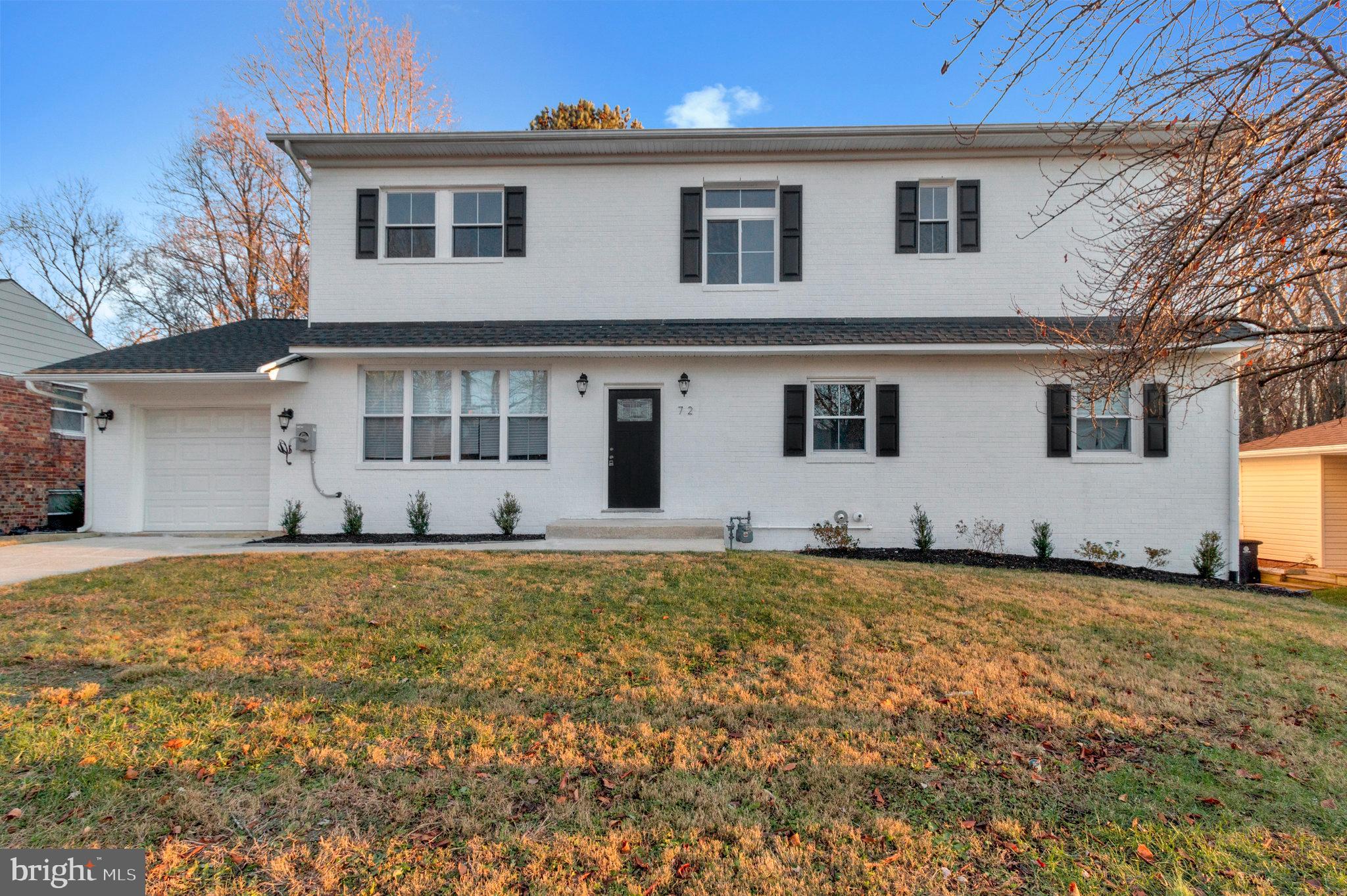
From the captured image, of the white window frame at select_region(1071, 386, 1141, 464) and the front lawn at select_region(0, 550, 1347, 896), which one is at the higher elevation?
the white window frame at select_region(1071, 386, 1141, 464)

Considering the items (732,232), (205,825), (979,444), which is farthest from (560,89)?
(205,825)

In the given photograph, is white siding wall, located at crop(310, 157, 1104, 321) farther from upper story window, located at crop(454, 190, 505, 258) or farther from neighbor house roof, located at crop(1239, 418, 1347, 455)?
neighbor house roof, located at crop(1239, 418, 1347, 455)

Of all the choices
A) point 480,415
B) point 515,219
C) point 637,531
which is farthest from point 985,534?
point 515,219

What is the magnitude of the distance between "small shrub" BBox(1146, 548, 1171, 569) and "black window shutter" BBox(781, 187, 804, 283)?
6.99 metres

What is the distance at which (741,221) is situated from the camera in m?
10.5

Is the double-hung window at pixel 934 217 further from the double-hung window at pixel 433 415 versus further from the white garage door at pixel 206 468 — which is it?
the white garage door at pixel 206 468

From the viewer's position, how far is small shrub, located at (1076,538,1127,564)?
377 inches

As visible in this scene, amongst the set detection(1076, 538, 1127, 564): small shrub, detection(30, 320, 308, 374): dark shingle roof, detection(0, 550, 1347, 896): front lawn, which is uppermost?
detection(30, 320, 308, 374): dark shingle roof

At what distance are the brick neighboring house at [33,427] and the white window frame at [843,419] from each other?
14.3m

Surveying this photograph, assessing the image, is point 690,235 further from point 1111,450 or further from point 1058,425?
point 1111,450

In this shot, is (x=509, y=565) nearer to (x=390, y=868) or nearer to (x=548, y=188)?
(x=390, y=868)

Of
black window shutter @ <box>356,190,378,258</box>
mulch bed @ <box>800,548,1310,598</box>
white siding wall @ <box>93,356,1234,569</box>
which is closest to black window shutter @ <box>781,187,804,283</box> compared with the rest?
white siding wall @ <box>93,356,1234,569</box>

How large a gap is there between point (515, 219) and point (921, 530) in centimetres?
845

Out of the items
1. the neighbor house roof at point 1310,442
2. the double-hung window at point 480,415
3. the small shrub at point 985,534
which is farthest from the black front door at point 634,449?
the neighbor house roof at point 1310,442
